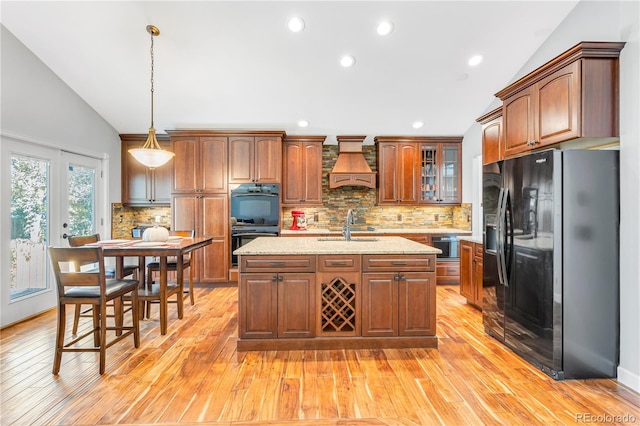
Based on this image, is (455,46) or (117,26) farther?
(455,46)

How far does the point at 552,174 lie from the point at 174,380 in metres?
3.18

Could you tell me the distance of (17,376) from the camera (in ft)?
7.51

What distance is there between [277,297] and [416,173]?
359 cm

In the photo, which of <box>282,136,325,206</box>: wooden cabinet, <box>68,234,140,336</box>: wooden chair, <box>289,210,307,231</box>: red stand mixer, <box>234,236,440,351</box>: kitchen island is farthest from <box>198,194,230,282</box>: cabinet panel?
<box>234,236,440,351</box>: kitchen island

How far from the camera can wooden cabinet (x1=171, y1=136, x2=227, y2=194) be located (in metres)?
4.77

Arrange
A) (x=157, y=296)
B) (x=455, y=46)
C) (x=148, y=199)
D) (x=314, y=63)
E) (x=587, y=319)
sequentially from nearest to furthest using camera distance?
(x=587, y=319) < (x=157, y=296) < (x=455, y=46) < (x=314, y=63) < (x=148, y=199)

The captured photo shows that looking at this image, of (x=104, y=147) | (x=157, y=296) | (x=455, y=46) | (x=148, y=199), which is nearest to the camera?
(x=157, y=296)

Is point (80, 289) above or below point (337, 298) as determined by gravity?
above

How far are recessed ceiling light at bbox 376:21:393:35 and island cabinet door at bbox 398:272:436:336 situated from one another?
8.22 ft

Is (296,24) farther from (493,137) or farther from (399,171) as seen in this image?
(399,171)

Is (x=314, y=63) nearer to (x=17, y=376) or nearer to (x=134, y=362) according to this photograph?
(x=134, y=362)

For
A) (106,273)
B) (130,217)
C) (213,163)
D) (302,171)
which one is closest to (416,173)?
(302,171)

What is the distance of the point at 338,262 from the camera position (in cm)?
269

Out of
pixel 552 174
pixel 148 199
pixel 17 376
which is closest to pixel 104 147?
pixel 148 199
